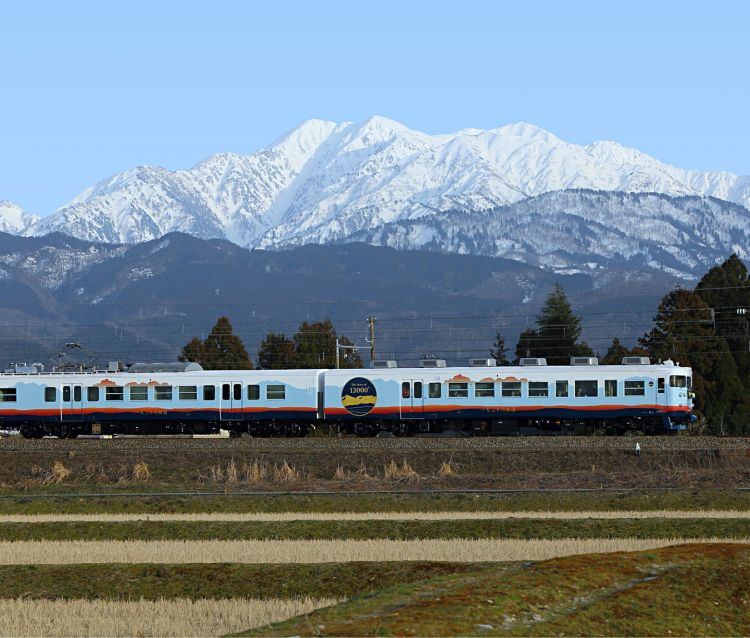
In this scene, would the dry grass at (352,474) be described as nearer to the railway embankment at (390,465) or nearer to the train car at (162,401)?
the railway embankment at (390,465)

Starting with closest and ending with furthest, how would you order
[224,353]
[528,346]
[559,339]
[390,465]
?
[390,465] → [224,353] → [528,346] → [559,339]

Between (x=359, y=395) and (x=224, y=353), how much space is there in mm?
59452

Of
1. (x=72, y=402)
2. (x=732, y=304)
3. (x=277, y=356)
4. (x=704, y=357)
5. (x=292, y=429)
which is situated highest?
(x=732, y=304)

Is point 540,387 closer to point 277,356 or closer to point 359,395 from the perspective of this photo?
point 359,395

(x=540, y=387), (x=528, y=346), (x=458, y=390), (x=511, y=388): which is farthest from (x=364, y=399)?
(x=528, y=346)

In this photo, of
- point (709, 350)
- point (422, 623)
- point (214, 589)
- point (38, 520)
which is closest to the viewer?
point (422, 623)

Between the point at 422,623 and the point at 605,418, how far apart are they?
48695 millimetres

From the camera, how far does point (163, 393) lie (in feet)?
214

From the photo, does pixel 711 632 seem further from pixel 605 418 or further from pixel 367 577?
pixel 605 418

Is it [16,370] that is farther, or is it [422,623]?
[16,370]

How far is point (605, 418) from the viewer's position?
6184 cm

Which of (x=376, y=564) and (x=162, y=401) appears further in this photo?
(x=162, y=401)

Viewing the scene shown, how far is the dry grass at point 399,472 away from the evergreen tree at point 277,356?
68.7 m

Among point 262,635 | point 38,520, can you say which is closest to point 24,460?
point 38,520
